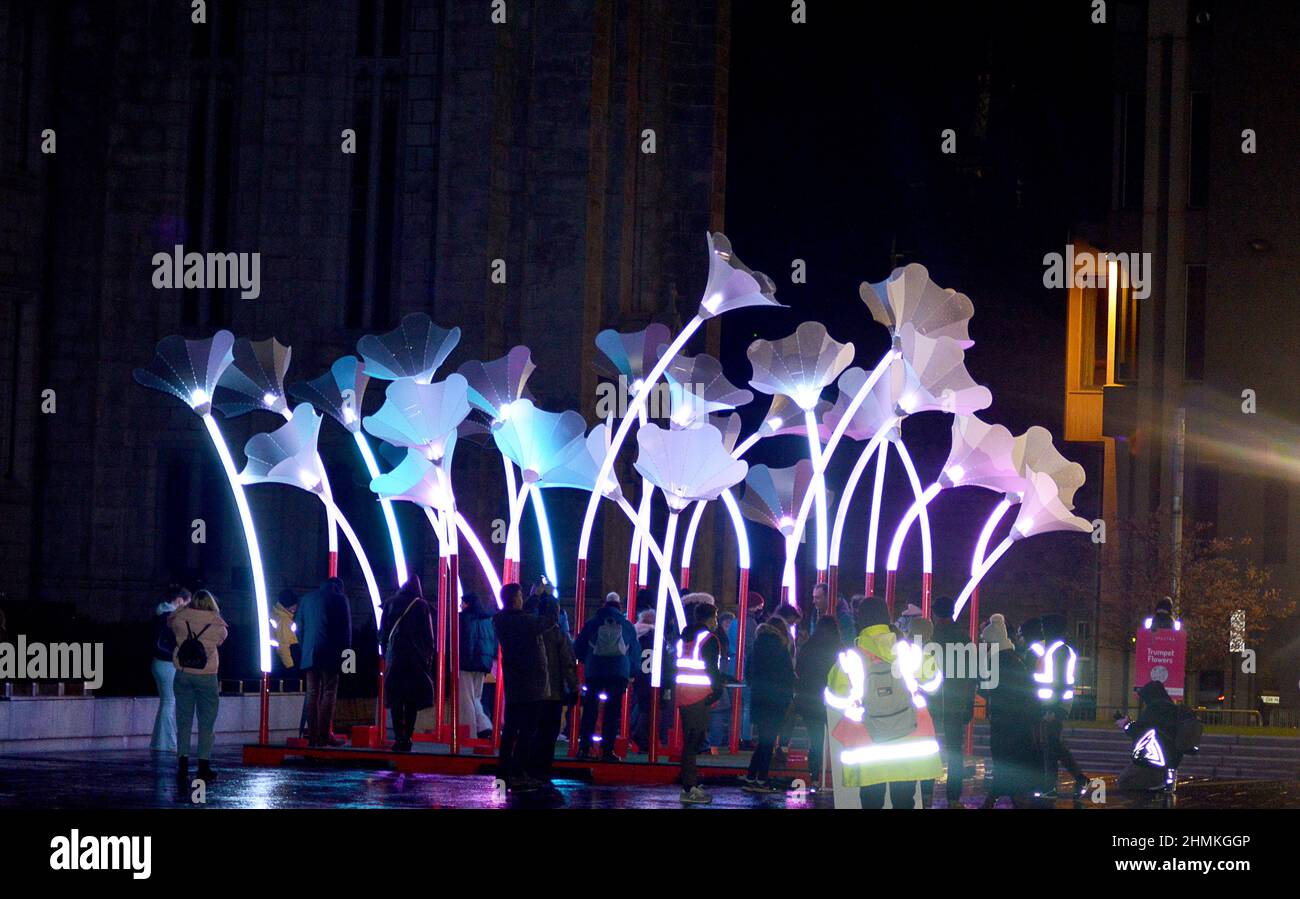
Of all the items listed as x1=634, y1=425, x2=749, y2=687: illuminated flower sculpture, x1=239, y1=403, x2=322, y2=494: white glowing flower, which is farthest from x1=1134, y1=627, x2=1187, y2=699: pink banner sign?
x1=239, y1=403, x2=322, y2=494: white glowing flower

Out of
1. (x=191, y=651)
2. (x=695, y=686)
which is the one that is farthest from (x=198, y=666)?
(x=695, y=686)

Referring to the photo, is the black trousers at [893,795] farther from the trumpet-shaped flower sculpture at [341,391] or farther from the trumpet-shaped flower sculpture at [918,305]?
the trumpet-shaped flower sculpture at [341,391]

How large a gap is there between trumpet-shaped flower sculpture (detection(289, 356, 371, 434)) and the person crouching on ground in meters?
6.27

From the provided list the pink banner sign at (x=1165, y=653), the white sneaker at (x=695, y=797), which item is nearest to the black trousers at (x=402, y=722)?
the white sneaker at (x=695, y=797)

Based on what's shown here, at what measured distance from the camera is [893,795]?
550 inches

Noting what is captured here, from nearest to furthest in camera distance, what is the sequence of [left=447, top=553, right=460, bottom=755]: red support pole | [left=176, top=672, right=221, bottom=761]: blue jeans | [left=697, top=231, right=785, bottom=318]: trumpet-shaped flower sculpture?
[left=176, top=672, right=221, bottom=761]: blue jeans, [left=447, top=553, right=460, bottom=755]: red support pole, [left=697, top=231, right=785, bottom=318]: trumpet-shaped flower sculpture

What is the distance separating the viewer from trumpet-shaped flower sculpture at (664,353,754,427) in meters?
24.7

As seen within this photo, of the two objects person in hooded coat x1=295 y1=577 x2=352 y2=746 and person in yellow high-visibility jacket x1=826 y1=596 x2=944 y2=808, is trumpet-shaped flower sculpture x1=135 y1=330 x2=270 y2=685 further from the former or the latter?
person in yellow high-visibility jacket x1=826 y1=596 x2=944 y2=808

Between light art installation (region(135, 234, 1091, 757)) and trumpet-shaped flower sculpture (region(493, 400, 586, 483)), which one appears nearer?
light art installation (region(135, 234, 1091, 757))

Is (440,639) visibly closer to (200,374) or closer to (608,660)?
(608,660)

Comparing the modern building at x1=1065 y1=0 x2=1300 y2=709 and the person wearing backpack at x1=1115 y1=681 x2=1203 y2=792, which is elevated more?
the modern building at x1=1065 y1=0 x2=1300 y2=709

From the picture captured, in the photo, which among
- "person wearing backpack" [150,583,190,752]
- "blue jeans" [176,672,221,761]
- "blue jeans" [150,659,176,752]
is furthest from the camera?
"blue jeans" [150,659,176,752]
